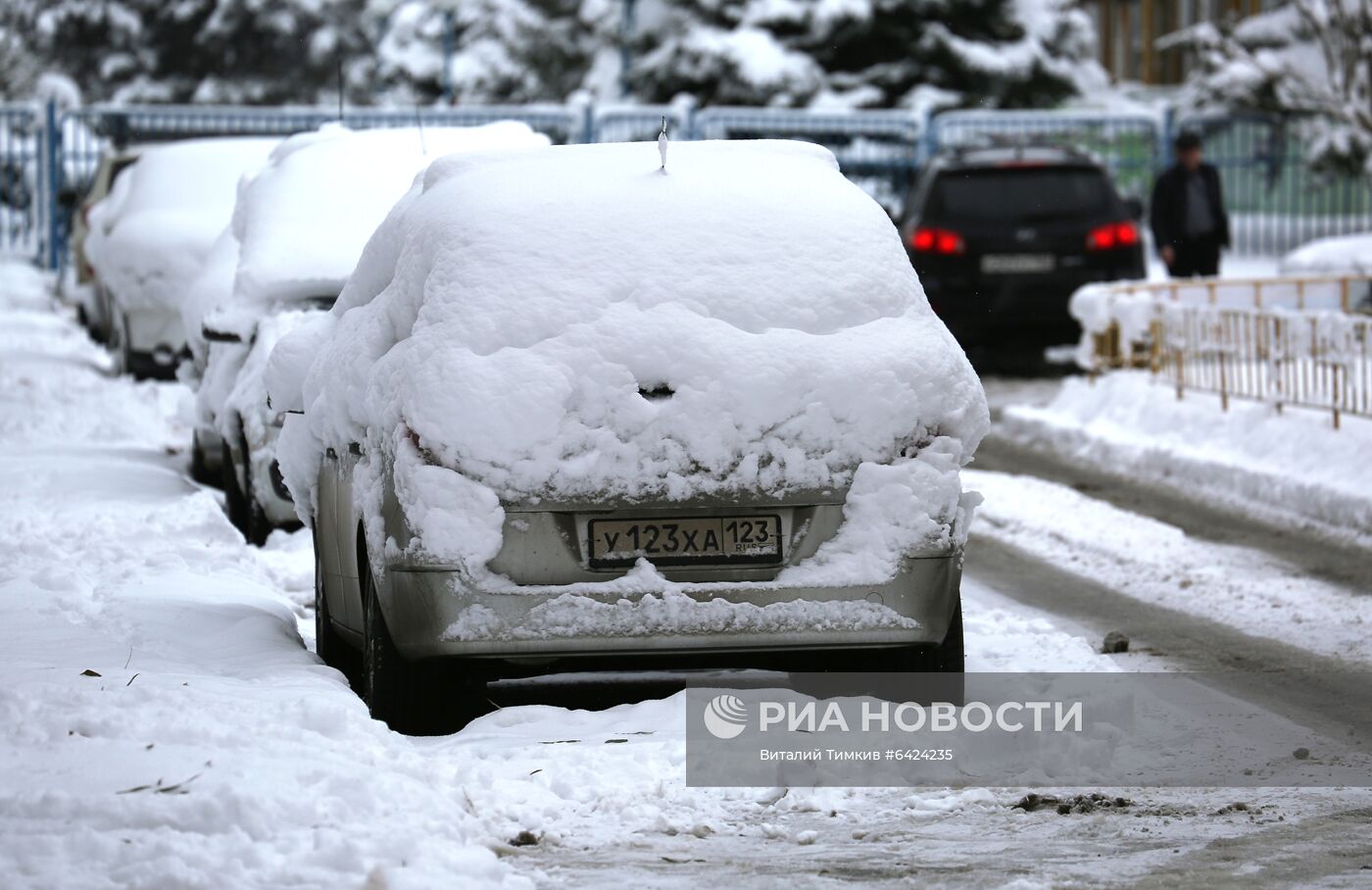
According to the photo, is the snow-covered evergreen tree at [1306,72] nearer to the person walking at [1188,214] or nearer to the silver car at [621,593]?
the person walking at [1188,214]

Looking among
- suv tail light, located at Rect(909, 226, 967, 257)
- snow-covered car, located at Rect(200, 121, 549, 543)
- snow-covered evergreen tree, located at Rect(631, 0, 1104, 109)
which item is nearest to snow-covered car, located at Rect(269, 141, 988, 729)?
snow-covered car, located at Rect(200, 121, 549, 543)

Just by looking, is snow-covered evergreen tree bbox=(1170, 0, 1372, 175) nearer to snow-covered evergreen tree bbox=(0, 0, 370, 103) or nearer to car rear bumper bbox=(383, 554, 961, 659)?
car rear bumper bbox=(383, 554, 961, 659)

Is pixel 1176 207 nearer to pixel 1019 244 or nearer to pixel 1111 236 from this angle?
pixel 1111 236

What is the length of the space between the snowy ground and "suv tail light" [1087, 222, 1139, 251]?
1149cm

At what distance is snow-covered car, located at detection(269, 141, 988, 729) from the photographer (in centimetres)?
601

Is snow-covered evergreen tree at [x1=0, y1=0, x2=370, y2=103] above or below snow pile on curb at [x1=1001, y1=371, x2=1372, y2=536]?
above

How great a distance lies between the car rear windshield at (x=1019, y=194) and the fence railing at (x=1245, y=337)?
1888mm

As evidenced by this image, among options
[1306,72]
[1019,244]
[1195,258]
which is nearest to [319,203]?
[1019,244]

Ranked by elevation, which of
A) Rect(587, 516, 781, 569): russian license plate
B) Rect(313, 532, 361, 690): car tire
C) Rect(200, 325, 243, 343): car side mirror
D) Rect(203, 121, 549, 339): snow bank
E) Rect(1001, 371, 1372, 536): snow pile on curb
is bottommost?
Rect(1001, 371, 1372, 536): snow pile on curb

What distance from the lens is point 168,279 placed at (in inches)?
649

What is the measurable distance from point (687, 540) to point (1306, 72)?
2989 centimetres

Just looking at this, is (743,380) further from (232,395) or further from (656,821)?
(232,395)

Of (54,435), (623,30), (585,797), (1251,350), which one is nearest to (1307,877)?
(585,797)

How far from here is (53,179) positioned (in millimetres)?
29453
